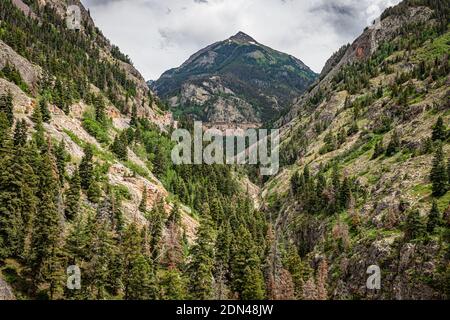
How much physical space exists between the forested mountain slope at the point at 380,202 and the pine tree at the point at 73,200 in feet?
123

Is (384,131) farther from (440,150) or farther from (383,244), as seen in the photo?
(383,244)

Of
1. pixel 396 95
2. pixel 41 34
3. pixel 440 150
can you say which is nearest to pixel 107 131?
pixel 41 34

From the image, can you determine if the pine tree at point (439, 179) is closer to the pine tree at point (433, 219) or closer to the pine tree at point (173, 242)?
the pine tree at point (433, 219)

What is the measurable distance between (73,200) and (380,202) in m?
66.8

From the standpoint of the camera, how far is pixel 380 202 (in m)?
99.2

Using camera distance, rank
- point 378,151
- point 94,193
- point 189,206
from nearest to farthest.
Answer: point 94,193, point 189,206, point 378,151

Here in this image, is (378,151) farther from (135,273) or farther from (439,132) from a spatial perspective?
(135,273)

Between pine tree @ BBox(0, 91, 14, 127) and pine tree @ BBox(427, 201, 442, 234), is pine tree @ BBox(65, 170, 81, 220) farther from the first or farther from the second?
pine tree @ BBox(427, 201, 442, 234)

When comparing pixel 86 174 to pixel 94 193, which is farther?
pixel 86 174

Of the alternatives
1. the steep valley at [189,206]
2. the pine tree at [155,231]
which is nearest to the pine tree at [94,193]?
the steep valley at [189,206]

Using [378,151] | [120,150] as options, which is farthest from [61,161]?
[378,151]

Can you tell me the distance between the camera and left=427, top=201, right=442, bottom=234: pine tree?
77.7 m

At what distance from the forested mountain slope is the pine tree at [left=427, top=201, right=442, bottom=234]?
0.54ft

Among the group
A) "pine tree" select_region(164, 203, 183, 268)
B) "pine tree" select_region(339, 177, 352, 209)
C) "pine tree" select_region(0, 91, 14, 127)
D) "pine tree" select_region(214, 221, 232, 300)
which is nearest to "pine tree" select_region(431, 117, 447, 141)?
"pine tree" select_region(339, 177, 352, 209)
